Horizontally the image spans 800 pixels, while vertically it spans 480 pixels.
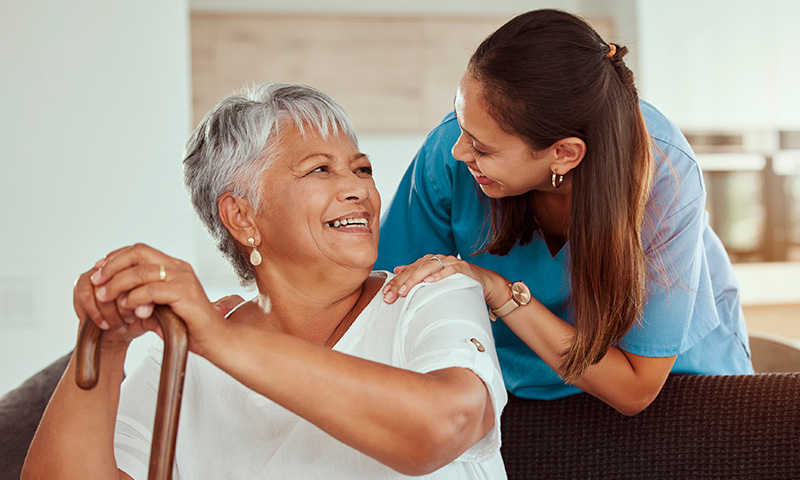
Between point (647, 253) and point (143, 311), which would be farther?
point (647, 253)

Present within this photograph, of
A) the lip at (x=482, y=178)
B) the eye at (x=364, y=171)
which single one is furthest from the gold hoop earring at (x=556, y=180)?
the eye at (x=364, y=171)

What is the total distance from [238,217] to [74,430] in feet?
1.41

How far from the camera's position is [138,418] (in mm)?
1121

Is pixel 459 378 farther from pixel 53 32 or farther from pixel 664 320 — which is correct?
pixel 53 32

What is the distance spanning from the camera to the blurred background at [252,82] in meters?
2.57

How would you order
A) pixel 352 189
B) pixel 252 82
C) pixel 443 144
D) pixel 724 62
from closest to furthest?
pixel 352 189 → pixel 443 144 → pixel 252 82 → pixel 724 62

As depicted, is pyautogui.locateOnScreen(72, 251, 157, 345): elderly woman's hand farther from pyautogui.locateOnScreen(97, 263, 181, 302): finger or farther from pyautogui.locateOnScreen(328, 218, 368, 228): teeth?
pyautogui.locateOnScreen(328, 218, 368, 228): teeth

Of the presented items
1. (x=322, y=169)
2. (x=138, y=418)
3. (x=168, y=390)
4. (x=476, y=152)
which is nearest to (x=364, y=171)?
(x=322, y=169)

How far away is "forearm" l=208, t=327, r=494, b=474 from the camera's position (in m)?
0.73

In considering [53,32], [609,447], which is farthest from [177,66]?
[609,447]

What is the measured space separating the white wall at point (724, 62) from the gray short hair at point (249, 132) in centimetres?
309

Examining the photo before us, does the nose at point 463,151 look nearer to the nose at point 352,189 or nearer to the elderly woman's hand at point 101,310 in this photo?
Result: the nose at point 352,189

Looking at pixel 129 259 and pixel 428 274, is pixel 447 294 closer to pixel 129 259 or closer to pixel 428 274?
pixel 428 274

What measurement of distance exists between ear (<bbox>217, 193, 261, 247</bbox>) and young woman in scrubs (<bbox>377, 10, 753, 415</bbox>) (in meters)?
0.27
